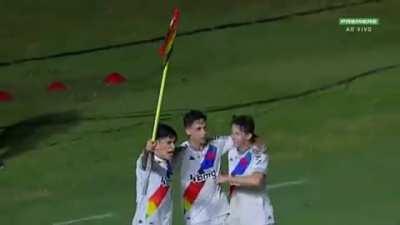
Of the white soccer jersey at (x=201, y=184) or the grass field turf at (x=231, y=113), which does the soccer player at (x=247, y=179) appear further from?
the grass field turf at (x=231, y=113)

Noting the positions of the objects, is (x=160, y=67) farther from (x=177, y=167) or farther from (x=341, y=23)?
(x=177, y=167)

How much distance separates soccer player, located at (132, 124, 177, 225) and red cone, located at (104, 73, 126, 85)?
945 centimetres

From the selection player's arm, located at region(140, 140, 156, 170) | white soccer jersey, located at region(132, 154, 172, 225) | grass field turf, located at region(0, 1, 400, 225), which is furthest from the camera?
grass field turf, located at region(0, 1, 400, 225)

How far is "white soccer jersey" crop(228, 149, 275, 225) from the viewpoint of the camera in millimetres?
12562

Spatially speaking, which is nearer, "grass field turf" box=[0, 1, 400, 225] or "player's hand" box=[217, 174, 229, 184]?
"player's hand" box=[217, 174, 229, 184]

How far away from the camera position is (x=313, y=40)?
23.3 metres

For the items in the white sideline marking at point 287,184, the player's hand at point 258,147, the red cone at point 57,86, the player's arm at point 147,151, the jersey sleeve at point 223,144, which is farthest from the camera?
the red cone at point 57,86

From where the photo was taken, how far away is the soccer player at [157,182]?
479 inches

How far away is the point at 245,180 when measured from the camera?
12.4 meters

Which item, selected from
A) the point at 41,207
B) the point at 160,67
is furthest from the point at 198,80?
the point at 41,207

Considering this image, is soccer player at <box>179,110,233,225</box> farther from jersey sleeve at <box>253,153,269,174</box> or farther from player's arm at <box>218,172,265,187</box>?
jersey sleeve at <box>253,153,269,174</box>

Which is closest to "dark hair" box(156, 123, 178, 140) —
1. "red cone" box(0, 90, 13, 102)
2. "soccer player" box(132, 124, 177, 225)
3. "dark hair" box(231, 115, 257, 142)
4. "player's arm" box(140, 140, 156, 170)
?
"soccer player" box(132, 124, 177, 225)

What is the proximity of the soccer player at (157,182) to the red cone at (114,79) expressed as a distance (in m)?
9.45

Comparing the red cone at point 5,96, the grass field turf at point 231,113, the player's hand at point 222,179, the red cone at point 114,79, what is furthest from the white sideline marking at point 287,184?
the red cone at point 5,96
